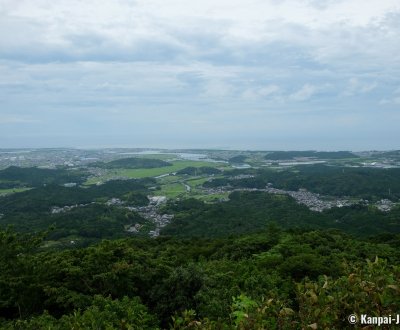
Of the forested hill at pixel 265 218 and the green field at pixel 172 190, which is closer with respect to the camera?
the forested hill at pixel 265 218

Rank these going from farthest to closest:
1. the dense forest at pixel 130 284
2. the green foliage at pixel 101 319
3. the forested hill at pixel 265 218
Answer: the forested hill at pixel 265 218 → the dense forest at pixel 130 284 → the green foliage at pixel 101 319

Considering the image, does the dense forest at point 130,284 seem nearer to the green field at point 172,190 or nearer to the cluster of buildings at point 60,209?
the cluster of buildings at point 60,209

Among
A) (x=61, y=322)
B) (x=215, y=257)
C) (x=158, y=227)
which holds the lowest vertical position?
(x=158, y=227)

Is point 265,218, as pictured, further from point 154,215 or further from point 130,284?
point 130,284

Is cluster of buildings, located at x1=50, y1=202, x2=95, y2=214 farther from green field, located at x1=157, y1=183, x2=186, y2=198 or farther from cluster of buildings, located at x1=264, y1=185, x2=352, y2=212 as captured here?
cluster of buildings, located at x1=264, y1=185, x2=352, y2=212

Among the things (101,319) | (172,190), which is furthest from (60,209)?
(101,319)

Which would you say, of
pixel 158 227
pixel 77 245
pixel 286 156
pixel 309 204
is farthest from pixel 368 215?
pixel 286 156

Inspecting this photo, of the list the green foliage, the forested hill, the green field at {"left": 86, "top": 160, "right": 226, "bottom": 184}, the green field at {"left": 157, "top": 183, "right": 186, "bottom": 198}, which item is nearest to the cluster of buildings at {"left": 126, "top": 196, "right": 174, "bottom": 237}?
the forested hill

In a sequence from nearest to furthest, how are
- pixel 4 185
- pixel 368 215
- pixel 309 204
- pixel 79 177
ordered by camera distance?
1. pixel 368 215
2. pixel 309 204
3. pixel 4 185
4. pixel 79 177

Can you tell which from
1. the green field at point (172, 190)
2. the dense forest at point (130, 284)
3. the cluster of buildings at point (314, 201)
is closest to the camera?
the dense forest at point (130, 284)

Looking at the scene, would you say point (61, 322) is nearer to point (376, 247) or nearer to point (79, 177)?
point (376, 247)

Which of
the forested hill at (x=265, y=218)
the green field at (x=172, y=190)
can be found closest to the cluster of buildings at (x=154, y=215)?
the forested hill at (x=265, y=218)
